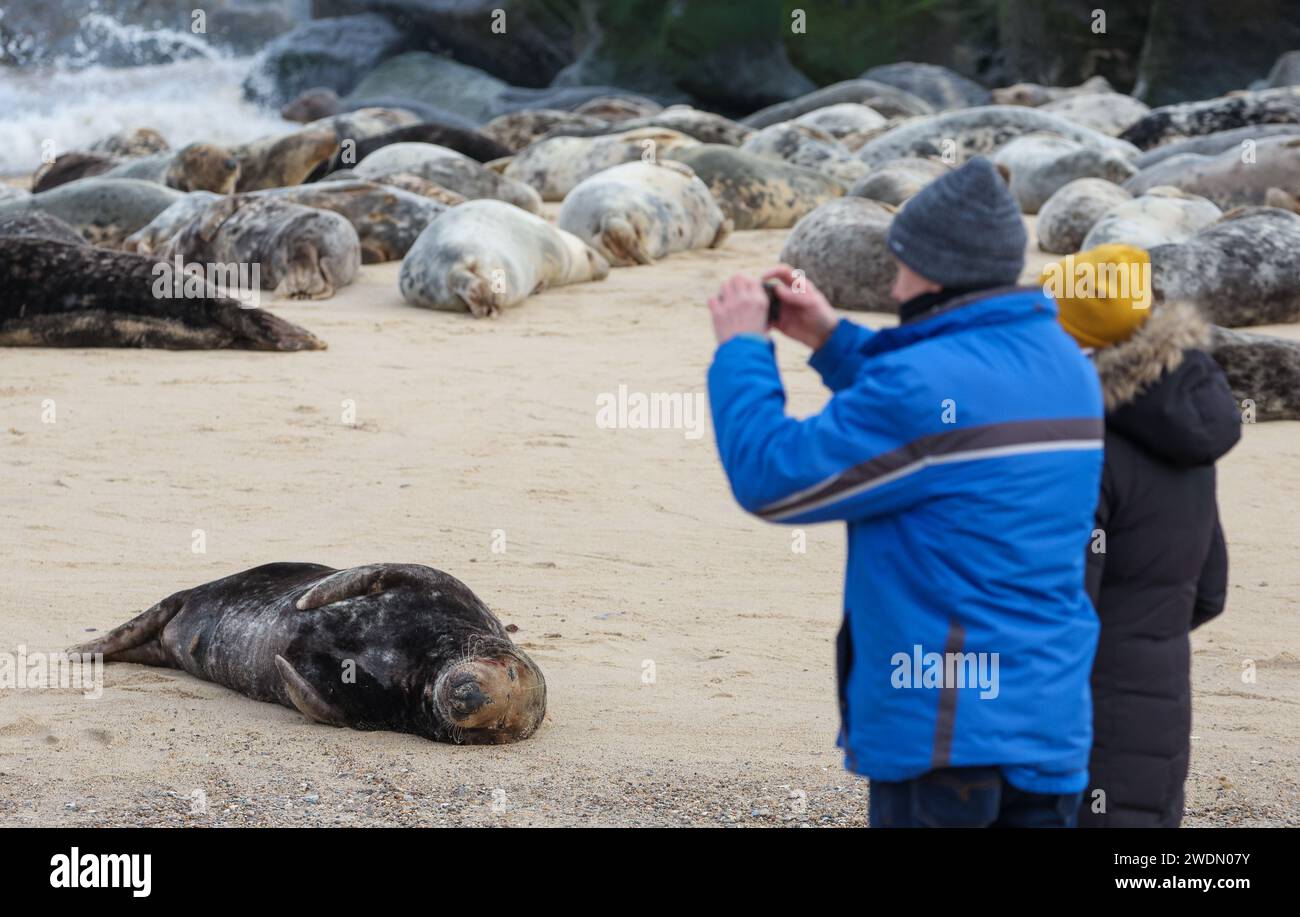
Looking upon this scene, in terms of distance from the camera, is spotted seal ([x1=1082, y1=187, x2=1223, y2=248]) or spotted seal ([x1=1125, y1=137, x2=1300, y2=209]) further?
spotted seal ([x1=1125, y1=137, x2=1300, y2=209])

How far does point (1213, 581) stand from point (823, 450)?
0.88 metres

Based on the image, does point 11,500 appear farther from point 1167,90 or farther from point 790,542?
point 1167,90

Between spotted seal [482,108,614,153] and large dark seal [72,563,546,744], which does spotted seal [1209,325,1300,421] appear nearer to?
large dark seal [72,563,546,744]

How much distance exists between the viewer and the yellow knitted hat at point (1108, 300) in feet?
8.43

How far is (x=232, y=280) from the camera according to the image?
417 inches

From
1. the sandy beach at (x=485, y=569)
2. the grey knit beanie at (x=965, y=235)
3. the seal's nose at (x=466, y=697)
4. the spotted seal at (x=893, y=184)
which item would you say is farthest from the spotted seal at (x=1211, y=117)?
the grey knit beanie at (x=965, y=235)

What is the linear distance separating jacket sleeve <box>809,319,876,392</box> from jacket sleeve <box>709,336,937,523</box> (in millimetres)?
330

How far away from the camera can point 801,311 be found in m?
2.52

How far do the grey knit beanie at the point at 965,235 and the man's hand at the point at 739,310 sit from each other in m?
0.23

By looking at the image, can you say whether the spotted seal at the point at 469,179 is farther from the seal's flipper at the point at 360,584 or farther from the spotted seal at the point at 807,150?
the seal's flipper at the point at 360,584

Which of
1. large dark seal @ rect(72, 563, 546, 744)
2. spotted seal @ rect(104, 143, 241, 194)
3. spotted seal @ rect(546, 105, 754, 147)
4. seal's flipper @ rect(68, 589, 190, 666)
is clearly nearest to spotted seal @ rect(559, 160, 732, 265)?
spotted seal @ rect(104, 143, 241, 194)

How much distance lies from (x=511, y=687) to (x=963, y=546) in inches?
75.5

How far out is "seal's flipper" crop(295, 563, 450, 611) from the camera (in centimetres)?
425

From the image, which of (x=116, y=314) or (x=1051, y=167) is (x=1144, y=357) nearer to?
(x=116, y=314)
